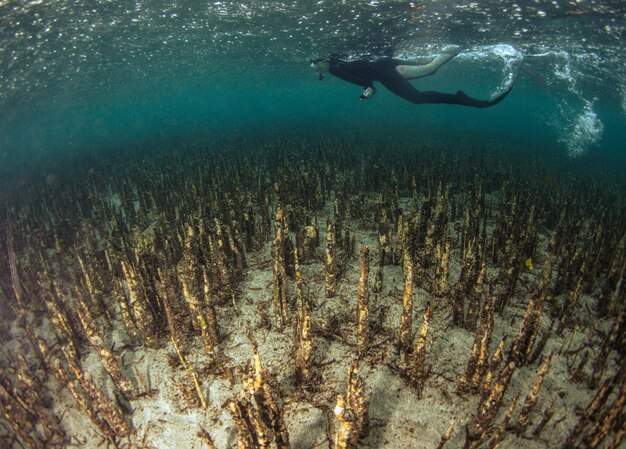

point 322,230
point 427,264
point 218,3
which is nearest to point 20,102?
point 218,3

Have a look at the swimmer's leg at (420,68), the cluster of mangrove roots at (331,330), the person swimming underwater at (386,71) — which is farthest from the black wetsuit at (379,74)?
the cluster of mangrove roots at (331,330)

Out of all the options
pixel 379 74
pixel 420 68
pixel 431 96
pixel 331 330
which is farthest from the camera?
pixel 420 68

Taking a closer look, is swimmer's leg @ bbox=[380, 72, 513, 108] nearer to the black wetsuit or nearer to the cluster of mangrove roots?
the black wetsuit

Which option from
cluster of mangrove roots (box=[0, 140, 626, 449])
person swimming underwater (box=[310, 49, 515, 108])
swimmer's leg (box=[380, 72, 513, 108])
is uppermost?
person swimming underwater (box=[310, 49, 515, 108])

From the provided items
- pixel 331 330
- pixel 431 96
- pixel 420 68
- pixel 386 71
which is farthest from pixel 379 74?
pixel 331 330

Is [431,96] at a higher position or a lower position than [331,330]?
higher

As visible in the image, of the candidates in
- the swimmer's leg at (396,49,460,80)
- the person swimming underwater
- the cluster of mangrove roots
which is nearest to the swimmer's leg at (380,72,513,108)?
the person swimming underwater

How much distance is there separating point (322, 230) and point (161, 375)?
12.1 feet

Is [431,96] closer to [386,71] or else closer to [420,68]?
[386,71]

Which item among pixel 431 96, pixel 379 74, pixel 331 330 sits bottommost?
pixel 331 330

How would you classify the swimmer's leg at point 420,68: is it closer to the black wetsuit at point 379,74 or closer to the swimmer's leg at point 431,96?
the black wetsuit at point 379,74

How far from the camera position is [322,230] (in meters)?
6.12

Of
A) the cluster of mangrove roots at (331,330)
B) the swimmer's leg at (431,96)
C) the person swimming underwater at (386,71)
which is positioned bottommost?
the cluster of mangrove roots at (331,330)

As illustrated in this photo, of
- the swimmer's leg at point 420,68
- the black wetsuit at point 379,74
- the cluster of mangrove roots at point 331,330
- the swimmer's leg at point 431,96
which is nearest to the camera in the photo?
the cluster of mangrove roots at point 331,330
